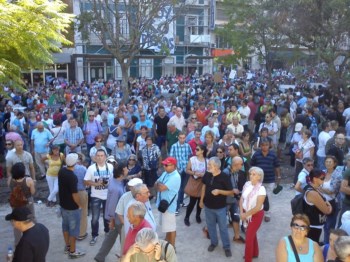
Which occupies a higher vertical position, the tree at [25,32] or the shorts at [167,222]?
the tree at [25,32]

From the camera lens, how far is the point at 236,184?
6.34m

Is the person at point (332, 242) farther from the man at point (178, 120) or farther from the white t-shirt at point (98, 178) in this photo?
the man at point (178, 120)

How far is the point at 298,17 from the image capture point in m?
15.3

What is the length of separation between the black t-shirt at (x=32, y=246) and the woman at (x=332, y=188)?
11.9ft

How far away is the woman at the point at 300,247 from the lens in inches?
156

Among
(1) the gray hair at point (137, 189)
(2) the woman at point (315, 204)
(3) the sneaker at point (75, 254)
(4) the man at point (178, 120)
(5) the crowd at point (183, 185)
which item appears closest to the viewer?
(5) the crowd at point (183, 185)

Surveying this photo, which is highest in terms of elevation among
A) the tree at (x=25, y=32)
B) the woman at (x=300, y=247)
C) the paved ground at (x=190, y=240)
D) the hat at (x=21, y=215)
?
the tree at (x=25, y=32)

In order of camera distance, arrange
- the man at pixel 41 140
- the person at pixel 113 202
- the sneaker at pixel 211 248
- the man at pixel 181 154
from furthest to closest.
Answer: the man at pixel 41 140 → the man at pixel 181 154 → the sneaker at pixel 211 248 → the person at pixel 113 202

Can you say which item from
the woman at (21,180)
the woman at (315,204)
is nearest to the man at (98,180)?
the woman at (21,180)

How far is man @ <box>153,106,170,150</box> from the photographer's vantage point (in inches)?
415

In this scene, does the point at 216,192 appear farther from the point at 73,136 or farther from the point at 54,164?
the point at 73,136

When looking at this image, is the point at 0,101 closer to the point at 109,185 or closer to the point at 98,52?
the point at 109,185

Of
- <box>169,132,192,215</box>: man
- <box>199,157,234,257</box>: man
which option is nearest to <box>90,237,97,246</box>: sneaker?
<box>169,132,192,215</box>: man

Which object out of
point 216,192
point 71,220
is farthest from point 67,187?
point 216,192
